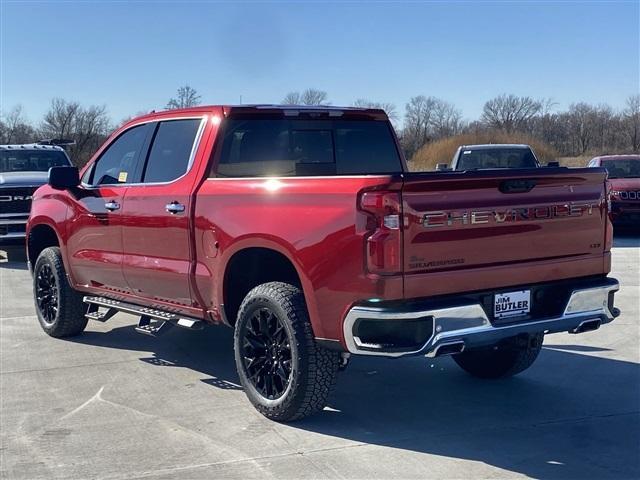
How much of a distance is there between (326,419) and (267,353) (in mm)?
583

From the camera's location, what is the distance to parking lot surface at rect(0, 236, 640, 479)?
4488 mm

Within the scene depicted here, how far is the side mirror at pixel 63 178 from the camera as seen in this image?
23.4 ft

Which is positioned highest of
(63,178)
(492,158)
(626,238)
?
(492,158)

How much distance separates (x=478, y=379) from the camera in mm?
6266

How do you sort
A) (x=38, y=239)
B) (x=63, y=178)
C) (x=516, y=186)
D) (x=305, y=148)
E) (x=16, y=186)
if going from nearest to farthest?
(x=516, y=186) < (x=305, y=148) < (x=63, y=178) < (x=38, y=239) < (x=16, y=186)

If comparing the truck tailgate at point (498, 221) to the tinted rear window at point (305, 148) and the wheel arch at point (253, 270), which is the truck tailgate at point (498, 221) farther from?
the tinted rear window at point (305, 148)

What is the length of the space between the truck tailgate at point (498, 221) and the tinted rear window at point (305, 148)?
1742 mm

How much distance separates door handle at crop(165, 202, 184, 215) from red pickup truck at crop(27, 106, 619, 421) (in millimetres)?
12

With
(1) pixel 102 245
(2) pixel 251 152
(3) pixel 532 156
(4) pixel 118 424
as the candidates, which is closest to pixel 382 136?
(2) pixel 251 152

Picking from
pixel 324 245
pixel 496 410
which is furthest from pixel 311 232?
pixel 496 410

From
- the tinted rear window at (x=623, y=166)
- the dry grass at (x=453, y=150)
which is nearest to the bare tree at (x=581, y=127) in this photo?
the dry grass at (x=453, y=150)

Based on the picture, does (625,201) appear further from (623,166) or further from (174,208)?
(174,208)

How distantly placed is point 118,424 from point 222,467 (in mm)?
1083

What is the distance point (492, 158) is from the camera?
16266 millimetres
